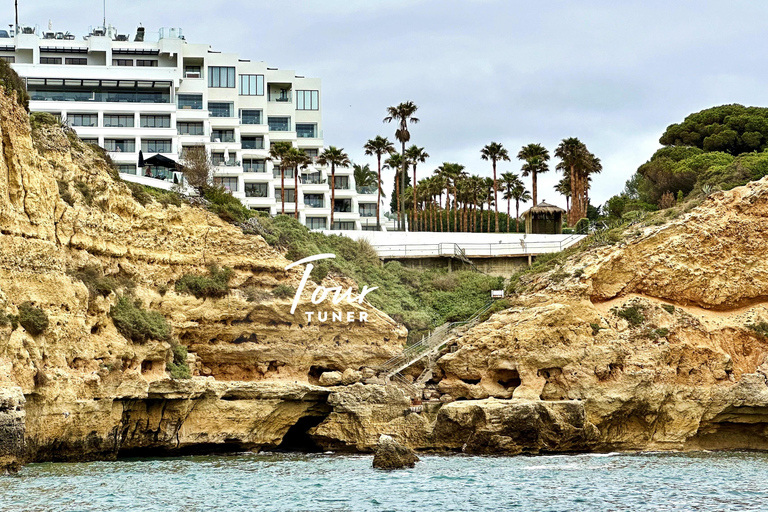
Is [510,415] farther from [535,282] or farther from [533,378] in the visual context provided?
[535,282]

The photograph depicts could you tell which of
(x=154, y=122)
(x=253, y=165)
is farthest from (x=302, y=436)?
(x=253, y=165)

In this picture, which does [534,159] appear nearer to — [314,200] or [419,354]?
[314,200]

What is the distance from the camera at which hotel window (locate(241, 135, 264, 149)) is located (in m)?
81.1

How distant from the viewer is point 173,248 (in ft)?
144

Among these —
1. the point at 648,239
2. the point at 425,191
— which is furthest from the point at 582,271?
the point at 425,191

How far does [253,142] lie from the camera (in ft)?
267

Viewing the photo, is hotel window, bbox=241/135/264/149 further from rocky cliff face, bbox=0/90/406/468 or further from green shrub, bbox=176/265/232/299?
green shrub, bbox=176/265/232/299

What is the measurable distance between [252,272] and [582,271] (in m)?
14.1

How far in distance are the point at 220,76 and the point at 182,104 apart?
14.8 feet

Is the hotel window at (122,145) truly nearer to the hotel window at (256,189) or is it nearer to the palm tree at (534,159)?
the hotel window at (256,189)

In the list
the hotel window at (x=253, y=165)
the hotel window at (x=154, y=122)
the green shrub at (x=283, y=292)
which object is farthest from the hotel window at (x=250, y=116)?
the green shrub at (x=283, y=292)

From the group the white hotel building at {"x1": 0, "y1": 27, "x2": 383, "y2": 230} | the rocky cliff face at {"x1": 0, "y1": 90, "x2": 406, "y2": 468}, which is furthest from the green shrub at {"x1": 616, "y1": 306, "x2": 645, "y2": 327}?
the white hotel building at {"x1": 0, "y1": 27, "x2": 383, "y2": 230}

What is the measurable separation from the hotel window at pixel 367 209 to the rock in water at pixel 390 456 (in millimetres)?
56607

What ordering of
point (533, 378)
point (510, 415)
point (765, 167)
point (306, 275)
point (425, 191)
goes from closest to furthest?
point (510, 415) < point (533, 378) < point (306, 275) < point (765, 167) < point (425, 191)
